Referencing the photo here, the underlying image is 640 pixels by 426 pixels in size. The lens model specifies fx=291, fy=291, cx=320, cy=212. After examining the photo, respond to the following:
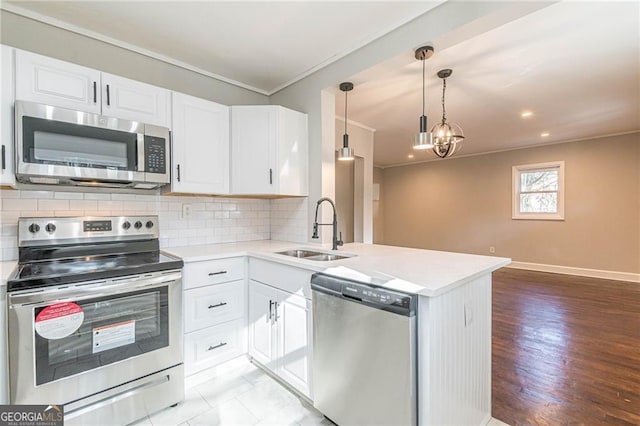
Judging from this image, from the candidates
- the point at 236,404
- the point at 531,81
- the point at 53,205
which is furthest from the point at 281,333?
the point at 531,81

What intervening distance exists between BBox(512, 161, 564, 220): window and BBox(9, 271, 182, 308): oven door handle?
6.52 m

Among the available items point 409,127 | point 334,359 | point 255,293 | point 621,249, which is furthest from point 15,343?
point 621,249

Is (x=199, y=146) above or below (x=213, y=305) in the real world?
above

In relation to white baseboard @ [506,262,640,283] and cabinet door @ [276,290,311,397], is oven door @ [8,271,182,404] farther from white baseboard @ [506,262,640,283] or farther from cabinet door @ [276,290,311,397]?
white baseboard @ [506,262,640,283]

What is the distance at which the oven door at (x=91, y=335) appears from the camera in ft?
4.54

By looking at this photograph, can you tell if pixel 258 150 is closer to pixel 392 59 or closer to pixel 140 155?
pixel 140 155

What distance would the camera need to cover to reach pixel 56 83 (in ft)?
5.64

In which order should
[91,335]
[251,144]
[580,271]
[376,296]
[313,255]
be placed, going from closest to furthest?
[376,296] < [91,335] < [313,255] < [251,144] < [580,271]

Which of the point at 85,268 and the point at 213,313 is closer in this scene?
the point at 85,268

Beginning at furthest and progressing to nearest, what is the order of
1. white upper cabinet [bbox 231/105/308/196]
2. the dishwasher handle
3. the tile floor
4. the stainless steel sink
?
white upper cabinet [bbox 231/105/308/196], the stainless steel sink, the tile floor, the dishwasher handle

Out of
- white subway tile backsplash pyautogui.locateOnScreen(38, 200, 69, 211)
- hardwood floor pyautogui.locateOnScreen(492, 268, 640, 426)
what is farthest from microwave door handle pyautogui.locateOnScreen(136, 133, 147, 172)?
hardwood floor pyautogui.locateOnScreen(492, 268, 640, 426)

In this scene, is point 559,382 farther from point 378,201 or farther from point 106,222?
point 378,201

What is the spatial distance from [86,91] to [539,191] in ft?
23.1

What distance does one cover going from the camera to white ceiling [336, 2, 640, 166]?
208cm
